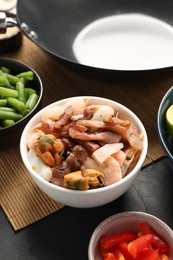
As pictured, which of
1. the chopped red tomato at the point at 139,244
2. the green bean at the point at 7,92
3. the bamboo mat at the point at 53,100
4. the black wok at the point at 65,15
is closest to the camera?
the chopped red tomato at the point at 139,244

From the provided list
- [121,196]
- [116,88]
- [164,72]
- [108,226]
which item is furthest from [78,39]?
[108,226]

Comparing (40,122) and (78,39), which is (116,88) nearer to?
(78,39)

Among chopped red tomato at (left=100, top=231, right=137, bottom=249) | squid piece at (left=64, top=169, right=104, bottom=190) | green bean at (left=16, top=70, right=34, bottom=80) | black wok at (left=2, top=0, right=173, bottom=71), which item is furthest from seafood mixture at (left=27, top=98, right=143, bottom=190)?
black wok at (left=2, top=0, right=173, bottom=71)

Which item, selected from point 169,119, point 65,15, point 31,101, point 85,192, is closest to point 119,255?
point 85,192

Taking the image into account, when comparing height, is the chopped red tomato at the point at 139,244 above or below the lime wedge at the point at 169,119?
below

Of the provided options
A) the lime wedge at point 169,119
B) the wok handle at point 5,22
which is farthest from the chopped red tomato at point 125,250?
the wok handle at point 5,22

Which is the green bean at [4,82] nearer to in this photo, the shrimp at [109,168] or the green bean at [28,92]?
the green bean at [28,92]
